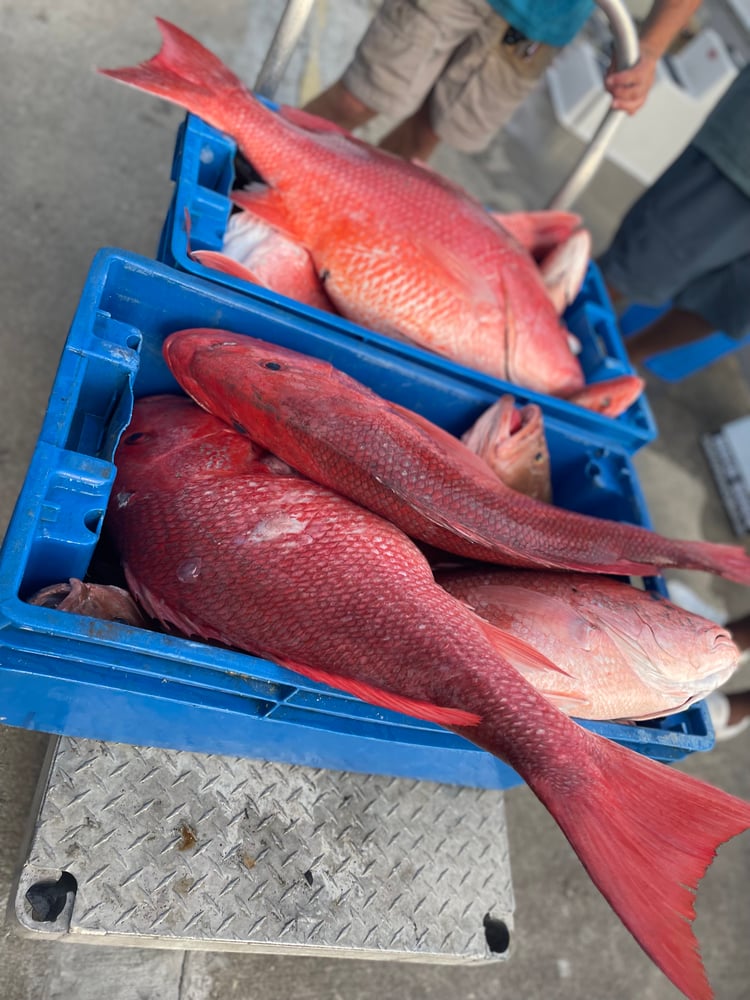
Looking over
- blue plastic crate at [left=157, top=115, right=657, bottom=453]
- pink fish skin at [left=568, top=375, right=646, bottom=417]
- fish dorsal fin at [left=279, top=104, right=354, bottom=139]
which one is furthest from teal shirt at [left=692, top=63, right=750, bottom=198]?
fish dorsal fin at [left=279, top=104, right=354, bottom=139]

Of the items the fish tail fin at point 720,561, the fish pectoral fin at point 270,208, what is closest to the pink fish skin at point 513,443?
the fish tail fin at point 720,561

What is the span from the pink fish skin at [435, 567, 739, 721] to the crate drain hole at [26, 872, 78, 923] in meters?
0.87

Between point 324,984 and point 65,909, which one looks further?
point 324,984

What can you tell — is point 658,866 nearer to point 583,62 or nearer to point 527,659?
point 527,659

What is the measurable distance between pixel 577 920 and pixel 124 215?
271cm

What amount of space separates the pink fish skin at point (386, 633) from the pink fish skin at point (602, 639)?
0.70 feet

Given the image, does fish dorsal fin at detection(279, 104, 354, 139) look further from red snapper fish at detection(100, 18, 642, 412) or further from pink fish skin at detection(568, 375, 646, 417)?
pink fish skin at detection(568, 375, 646, 417)

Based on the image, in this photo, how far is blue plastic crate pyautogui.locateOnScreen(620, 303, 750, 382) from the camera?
3322 mm

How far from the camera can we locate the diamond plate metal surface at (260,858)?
1.27 meters

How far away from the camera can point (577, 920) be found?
1.98 meters

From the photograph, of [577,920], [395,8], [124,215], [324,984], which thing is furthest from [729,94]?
[324,984]

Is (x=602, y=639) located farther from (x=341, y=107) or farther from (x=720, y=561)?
(x=341, y=107)

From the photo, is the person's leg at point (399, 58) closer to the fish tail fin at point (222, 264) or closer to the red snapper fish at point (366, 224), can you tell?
the red snapper fish at point (366, 224)

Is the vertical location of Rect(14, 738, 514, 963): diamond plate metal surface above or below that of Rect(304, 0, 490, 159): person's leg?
below
